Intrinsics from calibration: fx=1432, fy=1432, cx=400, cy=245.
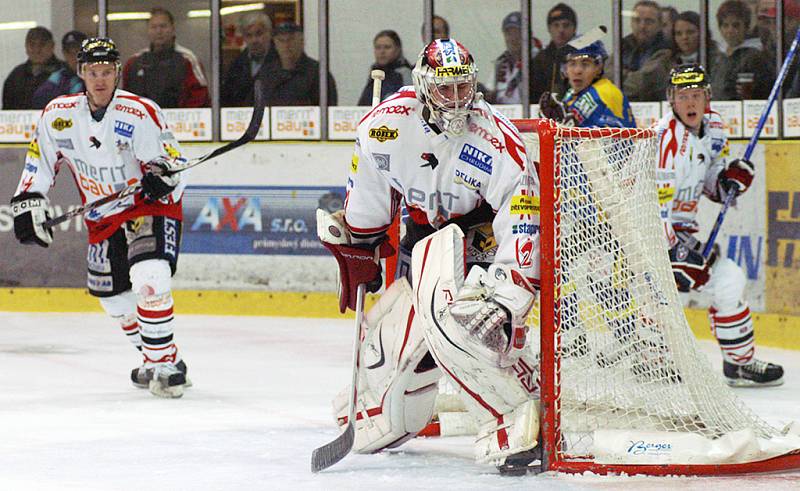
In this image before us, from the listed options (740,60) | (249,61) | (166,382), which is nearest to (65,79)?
A: (249,61)

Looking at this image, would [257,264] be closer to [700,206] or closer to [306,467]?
[700,206]

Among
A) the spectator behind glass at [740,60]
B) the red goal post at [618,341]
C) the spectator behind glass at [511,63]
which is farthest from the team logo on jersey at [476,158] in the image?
the spectator behind glass at [511,63]

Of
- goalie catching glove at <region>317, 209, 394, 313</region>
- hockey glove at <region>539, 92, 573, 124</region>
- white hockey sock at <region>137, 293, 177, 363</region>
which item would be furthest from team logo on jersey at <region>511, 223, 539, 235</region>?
hockey glove at <region>539, 92, 573, 124</region>

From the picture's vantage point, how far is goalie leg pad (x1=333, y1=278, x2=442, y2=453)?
358 centimetres

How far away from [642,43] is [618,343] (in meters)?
3.76

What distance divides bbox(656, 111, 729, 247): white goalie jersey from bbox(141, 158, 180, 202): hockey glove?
173 cm

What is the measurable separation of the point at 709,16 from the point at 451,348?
4.18 metres

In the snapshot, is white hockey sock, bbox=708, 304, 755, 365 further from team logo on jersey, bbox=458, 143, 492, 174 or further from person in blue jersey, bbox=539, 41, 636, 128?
team logo on jersey, bbox=458, 143, 492, 174

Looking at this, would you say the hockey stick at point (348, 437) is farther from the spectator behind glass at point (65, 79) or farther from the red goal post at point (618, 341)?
the spectator behind glass at point (65, 79)

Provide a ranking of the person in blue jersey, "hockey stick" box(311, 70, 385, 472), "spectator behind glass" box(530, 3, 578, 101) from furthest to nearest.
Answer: "spectator behind glass" box(530, 3, 578, 101) → the person in blue jersey → "hockey stick" box(311, 70, 385, 472)

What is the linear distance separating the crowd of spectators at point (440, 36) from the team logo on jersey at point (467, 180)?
361 cm

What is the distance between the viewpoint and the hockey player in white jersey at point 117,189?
495 centimetres

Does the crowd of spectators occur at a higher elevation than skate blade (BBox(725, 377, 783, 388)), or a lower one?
higher

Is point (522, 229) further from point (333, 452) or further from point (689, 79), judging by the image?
point (689, 79)
